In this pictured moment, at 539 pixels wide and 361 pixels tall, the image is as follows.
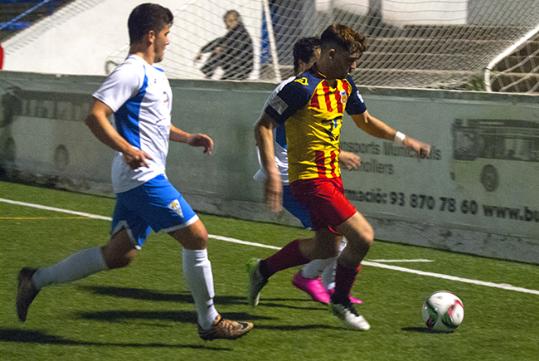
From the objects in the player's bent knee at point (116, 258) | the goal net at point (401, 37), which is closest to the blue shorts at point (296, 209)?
the player's bent knee at point (116, 258)

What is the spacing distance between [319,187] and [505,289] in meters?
2.24

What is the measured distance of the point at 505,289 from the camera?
8.19 meters

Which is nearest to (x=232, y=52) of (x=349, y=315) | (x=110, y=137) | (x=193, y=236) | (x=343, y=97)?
(x=343, y=97)

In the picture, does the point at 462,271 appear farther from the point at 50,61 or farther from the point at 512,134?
the point at 50,61

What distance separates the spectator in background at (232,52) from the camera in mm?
15523

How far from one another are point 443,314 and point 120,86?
2.27 m

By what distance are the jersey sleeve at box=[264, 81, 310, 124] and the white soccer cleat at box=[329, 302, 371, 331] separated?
1.11m

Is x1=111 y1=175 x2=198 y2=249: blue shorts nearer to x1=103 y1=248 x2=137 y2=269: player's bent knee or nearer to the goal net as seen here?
x1=103 y1=248 x2=137 y2=269: player's bent knee

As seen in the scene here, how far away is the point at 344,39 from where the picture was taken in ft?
20.9

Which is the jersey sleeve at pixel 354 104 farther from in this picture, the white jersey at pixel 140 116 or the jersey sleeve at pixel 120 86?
the jersey sleeve at pixel 120 86

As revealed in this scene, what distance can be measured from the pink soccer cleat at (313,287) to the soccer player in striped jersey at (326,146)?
1.78ft

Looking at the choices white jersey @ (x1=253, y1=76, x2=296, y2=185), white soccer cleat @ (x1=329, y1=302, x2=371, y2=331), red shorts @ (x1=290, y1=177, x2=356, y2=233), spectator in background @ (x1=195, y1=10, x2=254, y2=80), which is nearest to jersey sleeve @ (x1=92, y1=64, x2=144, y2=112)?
red shorts @ (x1=290, y1=177, x2=356, y2=233)

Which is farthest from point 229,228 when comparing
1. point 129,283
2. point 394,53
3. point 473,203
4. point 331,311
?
point 394,53

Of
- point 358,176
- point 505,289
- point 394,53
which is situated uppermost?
point 394,53
